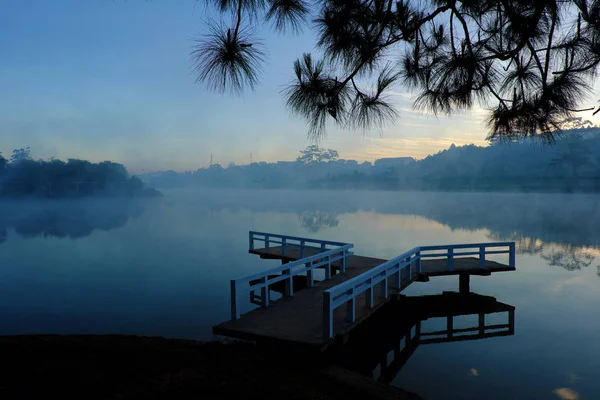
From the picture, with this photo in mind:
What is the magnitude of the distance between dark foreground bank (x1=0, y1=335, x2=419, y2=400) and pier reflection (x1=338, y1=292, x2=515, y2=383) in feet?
11.3

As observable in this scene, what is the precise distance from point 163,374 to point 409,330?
8792 mm

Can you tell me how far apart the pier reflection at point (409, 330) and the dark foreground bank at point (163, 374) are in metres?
3.46

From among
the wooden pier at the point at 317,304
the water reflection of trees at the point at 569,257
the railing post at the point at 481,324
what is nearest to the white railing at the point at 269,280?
the wooden pier at the point at 317,304

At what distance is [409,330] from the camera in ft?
43.6

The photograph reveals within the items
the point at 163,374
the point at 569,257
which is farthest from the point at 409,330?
the point at 569,257

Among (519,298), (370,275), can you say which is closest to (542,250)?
(519,298)

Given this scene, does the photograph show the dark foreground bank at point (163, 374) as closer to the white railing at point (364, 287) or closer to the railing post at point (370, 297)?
the white railing at point (364, 287)

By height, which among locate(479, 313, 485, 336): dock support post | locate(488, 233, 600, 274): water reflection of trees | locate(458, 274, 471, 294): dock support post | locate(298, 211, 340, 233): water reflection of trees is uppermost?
locate(458, 274, 471, 294): dock support post

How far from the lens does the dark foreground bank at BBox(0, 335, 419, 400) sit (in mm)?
6102

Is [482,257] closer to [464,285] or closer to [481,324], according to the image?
[464,285]

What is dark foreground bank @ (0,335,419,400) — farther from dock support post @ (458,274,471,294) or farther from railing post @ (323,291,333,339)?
dock support post @ (458,274,471,294)

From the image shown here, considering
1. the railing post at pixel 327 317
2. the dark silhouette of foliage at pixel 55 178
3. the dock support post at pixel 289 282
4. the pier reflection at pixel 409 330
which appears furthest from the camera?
the dark silhouette of foliage at pixel 55 178

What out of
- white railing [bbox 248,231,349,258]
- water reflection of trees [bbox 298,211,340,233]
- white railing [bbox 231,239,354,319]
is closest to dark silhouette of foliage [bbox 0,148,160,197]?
water reflection of trees [bbox 298,211,340,233]

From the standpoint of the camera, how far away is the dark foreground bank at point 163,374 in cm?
610
